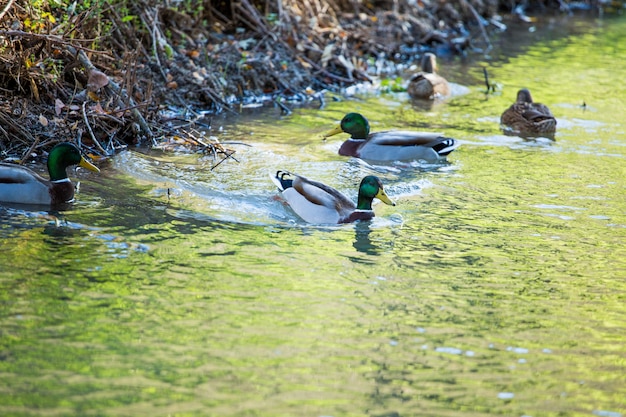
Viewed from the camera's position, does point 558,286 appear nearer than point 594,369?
No

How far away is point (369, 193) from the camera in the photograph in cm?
780

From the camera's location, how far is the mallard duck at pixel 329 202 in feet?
25.3

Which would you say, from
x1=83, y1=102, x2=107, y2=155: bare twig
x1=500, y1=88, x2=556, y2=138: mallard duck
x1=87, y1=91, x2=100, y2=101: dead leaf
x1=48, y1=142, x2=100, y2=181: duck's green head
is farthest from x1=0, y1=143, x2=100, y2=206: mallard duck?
x1=500, y1=88, x2=556, y2=138: mallard duck

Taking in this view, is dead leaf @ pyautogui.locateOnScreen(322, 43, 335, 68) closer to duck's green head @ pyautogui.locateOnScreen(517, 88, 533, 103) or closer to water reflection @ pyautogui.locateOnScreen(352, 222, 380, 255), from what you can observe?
duck's green head @ pyautogui.locateOnScreen(517, 88, 533, 103)

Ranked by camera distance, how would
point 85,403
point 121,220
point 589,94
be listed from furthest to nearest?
point 589,94 → point 121,220 → point 85,403

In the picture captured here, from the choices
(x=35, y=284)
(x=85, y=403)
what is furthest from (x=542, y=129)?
(x=85, y=403)

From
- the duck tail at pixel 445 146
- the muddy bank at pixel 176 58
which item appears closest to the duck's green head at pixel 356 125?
the duck tail at pixel 445 146

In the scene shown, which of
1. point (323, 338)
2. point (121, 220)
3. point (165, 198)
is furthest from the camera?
point (165, 198)

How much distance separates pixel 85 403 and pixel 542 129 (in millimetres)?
8295

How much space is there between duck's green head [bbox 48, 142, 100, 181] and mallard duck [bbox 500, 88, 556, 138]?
572cm

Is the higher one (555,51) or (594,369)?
(555,51)

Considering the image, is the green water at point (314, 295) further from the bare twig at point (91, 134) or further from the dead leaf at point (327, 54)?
the dead leaf at point (327, 54)

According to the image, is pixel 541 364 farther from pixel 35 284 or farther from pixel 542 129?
pixel 542 129

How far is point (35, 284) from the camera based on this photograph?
5859mm
